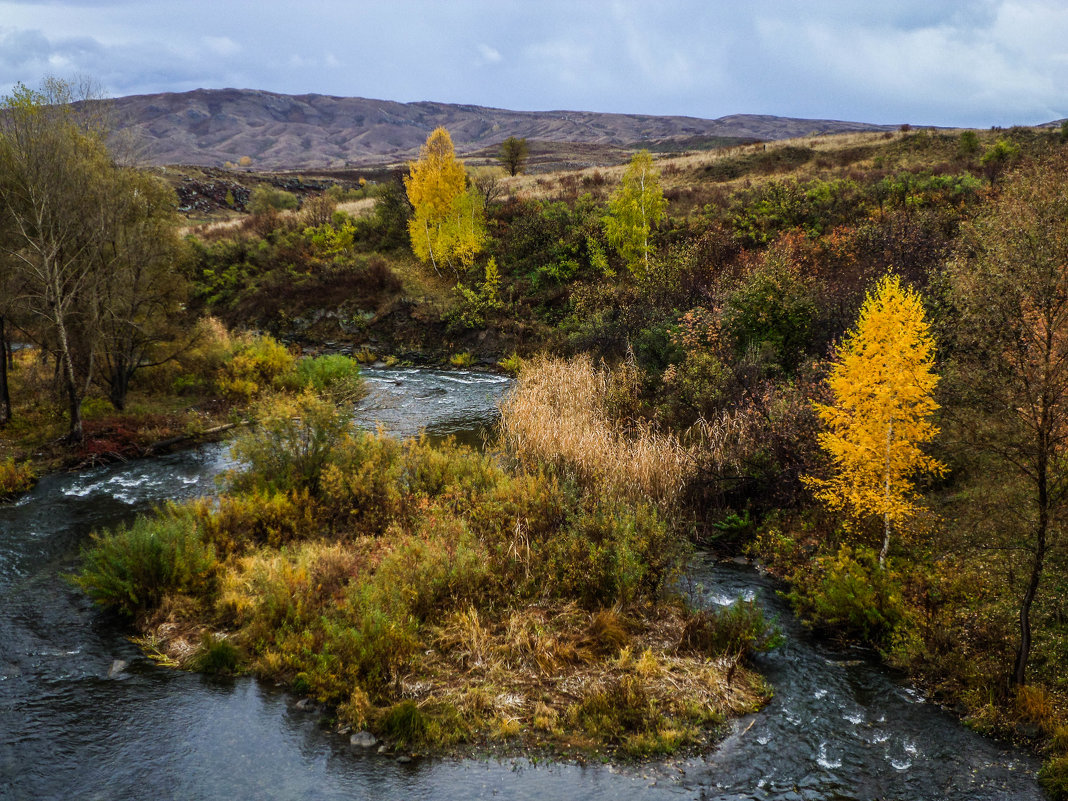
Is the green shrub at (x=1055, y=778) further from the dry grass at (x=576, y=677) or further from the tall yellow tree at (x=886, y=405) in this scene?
the tall yellow tree at (x=886, y=405)

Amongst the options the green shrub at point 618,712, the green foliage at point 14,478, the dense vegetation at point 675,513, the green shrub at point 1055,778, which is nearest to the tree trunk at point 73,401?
the dense vegetation at point 675,513

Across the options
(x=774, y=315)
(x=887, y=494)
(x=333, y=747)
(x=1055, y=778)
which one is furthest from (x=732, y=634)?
(x=774, y=315)

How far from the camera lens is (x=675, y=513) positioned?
39.6 feet

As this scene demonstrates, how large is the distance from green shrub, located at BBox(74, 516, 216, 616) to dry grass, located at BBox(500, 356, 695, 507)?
6.57 meters

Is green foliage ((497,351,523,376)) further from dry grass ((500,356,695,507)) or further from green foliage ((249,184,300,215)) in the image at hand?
green foliage ((249,184,300,215))

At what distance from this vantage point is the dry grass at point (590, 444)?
1225cm

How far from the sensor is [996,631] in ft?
25.5

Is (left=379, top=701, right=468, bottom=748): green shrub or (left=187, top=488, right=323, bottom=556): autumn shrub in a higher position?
(left=187, top=488, right=323, bottom=556): autumn shrub

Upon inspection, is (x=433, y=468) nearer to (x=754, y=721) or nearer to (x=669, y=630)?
(x=669, y=630)

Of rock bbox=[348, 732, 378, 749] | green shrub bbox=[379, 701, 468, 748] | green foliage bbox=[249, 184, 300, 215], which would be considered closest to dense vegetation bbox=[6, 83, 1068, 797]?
green shrub bbox=[379, 701, 468, 748]

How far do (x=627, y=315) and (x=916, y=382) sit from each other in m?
14.7

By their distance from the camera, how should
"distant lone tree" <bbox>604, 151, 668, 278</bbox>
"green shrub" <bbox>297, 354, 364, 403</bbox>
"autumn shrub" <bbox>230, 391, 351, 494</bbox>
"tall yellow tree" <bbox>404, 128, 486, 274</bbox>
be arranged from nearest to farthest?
"autumn shrub" <bbox>230, 391, 351, 494</bbox> < "green shrub" <bbox>297, 354, 364, 403</bbox> < "distant lone tree" <bbox>604, 151, 668, 278</bbox> < "tall yellow tree" <bbox>404, 128, 486, 274</bbox>

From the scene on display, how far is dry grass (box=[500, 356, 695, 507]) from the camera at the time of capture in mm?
12250

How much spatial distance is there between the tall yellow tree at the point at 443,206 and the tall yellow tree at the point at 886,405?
28571 millimetres
